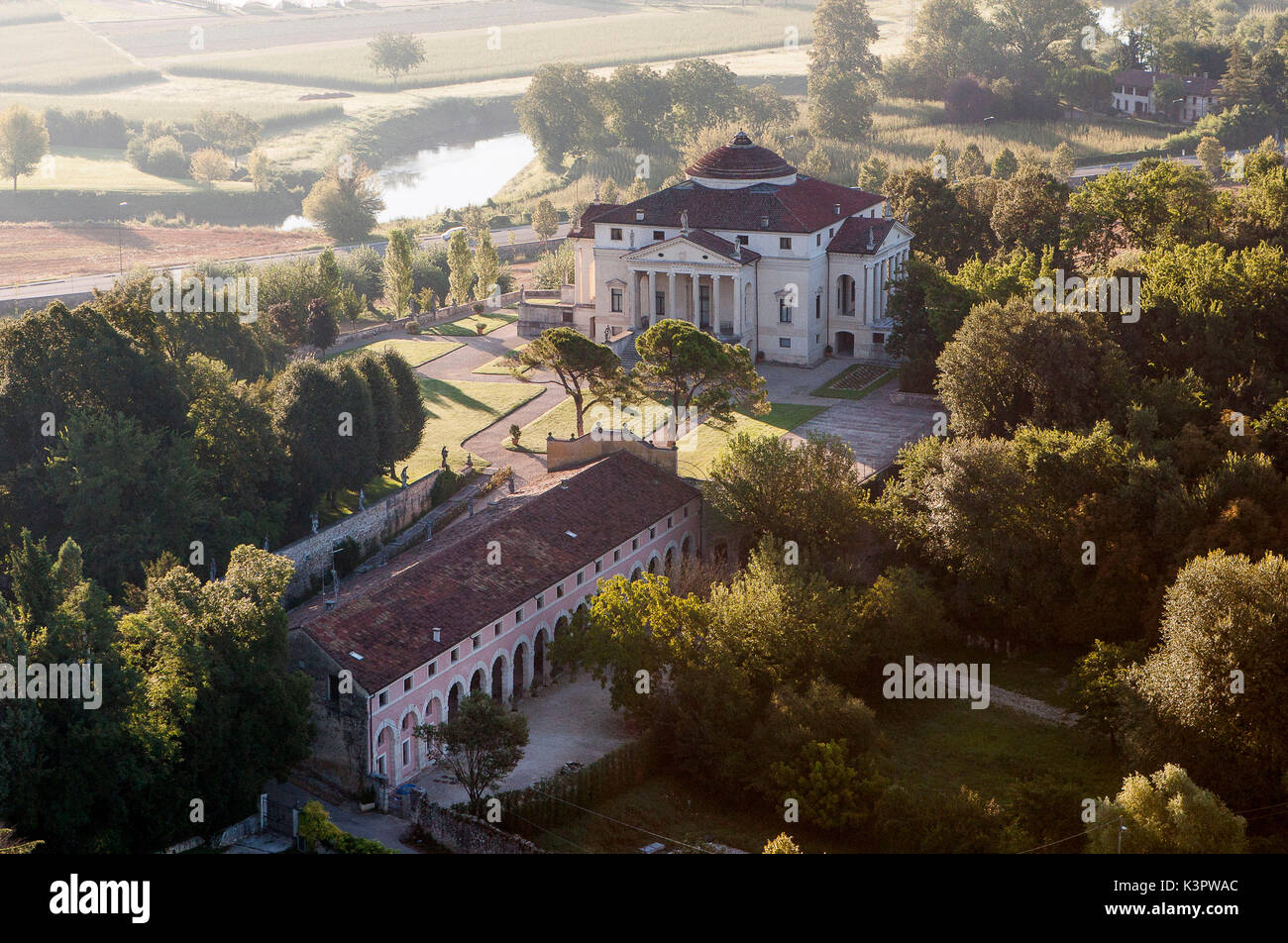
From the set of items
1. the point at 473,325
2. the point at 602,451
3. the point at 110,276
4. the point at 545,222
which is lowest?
the point at 602,451

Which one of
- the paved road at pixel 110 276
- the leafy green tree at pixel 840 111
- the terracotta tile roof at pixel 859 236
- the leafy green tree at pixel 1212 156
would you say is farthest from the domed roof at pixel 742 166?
the leafy green tree at pixel 840 111

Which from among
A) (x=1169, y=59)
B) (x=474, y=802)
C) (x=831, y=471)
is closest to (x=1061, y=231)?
(x=831, y=471)

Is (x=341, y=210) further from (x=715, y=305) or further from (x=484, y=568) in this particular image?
(x=484, y=568)

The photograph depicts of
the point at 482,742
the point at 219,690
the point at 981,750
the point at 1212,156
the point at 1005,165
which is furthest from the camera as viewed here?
the point at 1212,156

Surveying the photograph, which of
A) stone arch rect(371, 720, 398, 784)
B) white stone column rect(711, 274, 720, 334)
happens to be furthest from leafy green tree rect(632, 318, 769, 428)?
stone arch rect(371, 720, 398, 784)

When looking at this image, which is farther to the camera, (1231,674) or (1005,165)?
(1005,165)

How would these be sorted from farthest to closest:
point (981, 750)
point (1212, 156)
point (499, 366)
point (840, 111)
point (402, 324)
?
point (840, 111)
point (1212, 156)
point (402, 324)
point (499, 366)
point (981, 750)

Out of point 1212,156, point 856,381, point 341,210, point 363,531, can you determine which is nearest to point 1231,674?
point 363,531

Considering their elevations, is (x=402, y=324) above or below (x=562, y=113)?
below
